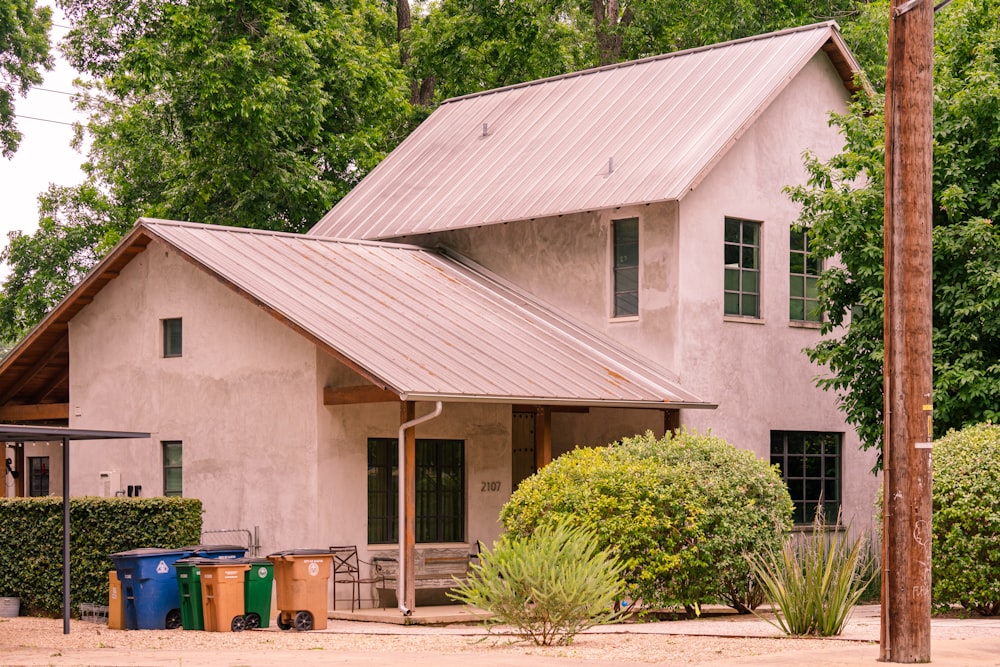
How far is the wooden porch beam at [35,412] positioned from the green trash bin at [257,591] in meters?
8.46

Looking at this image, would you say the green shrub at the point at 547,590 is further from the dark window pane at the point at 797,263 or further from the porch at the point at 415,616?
the dark window pane at the point at 797,263

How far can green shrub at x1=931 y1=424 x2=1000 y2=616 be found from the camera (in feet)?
57.3

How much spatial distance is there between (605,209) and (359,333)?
218 inches

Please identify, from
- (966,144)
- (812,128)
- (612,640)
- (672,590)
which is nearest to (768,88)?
(812,128)

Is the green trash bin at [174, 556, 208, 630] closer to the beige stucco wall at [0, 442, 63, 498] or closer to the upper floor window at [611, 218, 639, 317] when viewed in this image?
the beige stucco wall at [0, 442, 63, 498]

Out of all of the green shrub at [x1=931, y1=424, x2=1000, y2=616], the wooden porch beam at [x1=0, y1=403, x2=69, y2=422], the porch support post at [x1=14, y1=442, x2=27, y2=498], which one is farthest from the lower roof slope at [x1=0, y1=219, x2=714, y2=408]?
the green shrub at [x1=931, y1=424, x2=1000, y2=616]

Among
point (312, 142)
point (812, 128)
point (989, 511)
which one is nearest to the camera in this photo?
point (989, 511)

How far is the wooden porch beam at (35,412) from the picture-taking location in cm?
2528

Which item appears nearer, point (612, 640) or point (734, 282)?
point (612, 640)

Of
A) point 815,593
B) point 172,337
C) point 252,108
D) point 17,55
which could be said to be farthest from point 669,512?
point 17,55

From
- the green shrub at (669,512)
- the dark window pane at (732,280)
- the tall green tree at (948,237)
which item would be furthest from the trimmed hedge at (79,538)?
the tall green tree at (948,237)

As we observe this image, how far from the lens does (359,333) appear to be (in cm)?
2009

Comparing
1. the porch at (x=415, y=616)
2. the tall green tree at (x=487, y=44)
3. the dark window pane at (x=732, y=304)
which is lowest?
the porch at (x=415, y=616)

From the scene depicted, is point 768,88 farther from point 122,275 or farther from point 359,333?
point 122,275
